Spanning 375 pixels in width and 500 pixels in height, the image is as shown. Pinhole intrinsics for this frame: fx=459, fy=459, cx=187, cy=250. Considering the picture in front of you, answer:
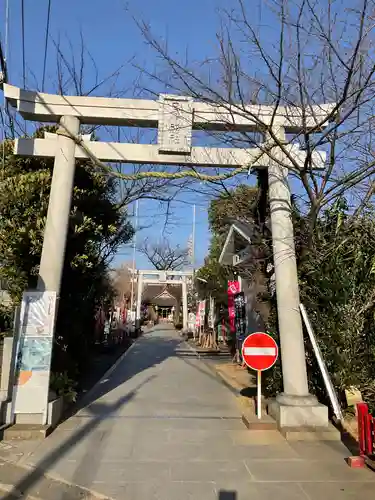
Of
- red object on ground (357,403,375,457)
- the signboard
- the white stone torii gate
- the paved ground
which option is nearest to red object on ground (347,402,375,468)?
red object on ground (357,403,375,457)

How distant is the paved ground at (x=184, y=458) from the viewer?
4.71 metres

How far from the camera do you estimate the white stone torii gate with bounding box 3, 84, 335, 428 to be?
7.49 metres

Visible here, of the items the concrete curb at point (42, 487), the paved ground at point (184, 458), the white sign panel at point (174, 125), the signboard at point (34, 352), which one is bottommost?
the concrete curb at point (42, 487)

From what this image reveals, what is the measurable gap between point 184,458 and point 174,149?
190 inches

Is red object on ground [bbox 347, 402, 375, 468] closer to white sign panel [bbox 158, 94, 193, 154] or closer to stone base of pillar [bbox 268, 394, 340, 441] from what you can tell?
stone base of pillar [bbox 268, 394, 340, 441]

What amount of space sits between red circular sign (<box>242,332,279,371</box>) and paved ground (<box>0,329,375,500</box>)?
40.2 inches

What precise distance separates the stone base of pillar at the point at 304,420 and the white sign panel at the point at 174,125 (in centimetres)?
446

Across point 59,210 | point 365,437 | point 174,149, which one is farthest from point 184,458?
point 174,149

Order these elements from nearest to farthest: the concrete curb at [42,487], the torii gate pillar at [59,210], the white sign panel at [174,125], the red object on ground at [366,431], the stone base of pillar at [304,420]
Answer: the concrete curb at [42,487] < the red object on ground at [366,431] < the stone base of pillar at [304,420] < the torii gate pillar at [59,210] < the white sign panel at [174,125]

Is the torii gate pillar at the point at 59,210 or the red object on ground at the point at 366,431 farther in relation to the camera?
the torii gate pillar at the point at 59,210

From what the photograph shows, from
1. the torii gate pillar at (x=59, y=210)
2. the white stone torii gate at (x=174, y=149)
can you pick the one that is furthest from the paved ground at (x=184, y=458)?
the torii gate pillar at (x=59, y=210)

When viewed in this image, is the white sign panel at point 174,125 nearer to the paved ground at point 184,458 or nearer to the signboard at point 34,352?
the signboard at point 34,352

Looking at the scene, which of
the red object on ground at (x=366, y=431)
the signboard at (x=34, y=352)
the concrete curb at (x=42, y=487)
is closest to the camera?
the concrete curb at (x=42, y=487)

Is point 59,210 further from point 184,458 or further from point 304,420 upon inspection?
point 304,420
